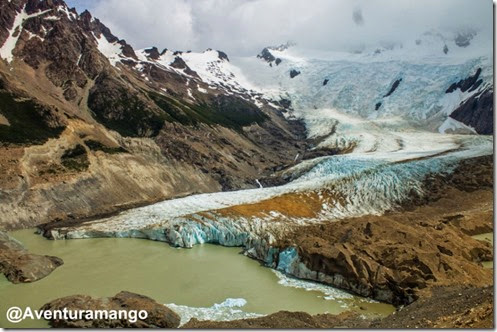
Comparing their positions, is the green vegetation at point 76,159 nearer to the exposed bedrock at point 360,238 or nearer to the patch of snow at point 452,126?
the exposed bedrock at point 360,238

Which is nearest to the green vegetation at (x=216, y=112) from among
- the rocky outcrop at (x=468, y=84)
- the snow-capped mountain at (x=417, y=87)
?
the snow-capped mountain at (x=417, y=87)

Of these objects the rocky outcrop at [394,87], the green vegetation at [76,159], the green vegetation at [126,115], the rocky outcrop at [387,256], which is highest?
the rocky outcrop at [394,87]

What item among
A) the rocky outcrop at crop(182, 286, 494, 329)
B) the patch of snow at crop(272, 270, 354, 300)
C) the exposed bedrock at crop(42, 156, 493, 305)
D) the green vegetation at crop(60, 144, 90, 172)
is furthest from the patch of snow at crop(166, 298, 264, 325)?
the green vegetation at crop(60, 144, 90, 172)

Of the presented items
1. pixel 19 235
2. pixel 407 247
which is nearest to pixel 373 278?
pixel 407 247

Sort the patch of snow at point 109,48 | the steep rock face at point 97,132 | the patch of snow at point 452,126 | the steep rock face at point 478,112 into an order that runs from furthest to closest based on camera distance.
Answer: the patch of snow at point 109,48 → the patch of snow at point 452,126 → the steep rock face at point 478,112 → the steep rock face at point 97,132

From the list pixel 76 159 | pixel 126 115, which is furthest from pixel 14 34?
pixel 76 159

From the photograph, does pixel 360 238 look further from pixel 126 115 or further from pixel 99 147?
pixel 126 115

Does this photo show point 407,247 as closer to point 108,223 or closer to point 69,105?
point 108,223
